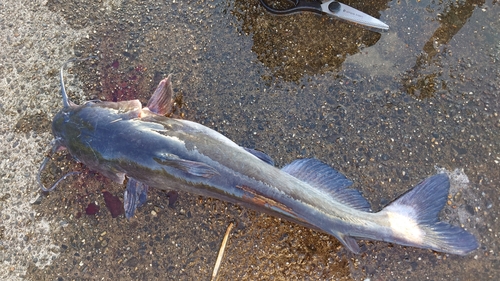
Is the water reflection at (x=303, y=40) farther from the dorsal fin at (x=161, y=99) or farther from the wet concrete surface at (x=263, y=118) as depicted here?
the dorsal fin at (x=161, y=99)

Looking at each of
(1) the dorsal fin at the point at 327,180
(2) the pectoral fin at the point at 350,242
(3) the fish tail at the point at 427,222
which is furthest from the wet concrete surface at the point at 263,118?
(2) the pectoral fin at the point at 350,242

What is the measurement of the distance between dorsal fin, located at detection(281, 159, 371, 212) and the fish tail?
20 cm

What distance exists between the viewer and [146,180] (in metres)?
2.56

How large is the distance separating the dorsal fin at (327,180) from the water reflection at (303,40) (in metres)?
0.89

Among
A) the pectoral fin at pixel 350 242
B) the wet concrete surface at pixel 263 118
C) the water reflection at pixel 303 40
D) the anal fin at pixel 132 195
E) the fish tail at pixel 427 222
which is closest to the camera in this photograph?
the pectoral fin at pixel 350 242

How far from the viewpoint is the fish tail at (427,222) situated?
2488 mm

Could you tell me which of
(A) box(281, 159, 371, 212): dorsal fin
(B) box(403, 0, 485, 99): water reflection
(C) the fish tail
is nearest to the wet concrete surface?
(B) box(403, 0, 485, 99): water reflection

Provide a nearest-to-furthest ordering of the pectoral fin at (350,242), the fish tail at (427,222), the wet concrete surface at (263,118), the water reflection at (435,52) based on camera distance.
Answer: the pectoral fin at (350,242), the fish tail at (427,222), the wet concrete surface at (263,118), the water reflection at (435,52)

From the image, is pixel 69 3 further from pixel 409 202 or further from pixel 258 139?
pixel 409 202

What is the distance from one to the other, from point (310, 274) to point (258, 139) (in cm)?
118

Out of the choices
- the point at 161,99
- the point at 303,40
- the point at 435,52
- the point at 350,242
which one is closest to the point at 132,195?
the point at 161,99

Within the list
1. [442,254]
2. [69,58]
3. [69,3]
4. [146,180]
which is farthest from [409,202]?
[69,3]

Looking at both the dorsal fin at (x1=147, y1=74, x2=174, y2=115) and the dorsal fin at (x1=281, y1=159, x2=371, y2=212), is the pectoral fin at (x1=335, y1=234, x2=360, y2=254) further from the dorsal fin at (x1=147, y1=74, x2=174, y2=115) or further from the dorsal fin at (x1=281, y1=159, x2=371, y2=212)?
the dorsal fin at (x1=147, y1=74, x2=174, y2=115)

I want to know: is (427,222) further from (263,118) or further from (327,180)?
(263,118)
